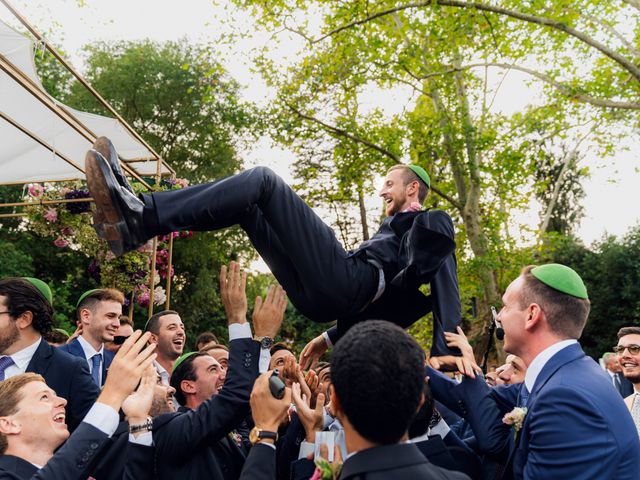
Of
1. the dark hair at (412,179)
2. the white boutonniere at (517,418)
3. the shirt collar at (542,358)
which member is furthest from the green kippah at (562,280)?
the dark hair at (412,179)

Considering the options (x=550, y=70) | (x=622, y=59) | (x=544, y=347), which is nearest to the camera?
(x=544, y=347)

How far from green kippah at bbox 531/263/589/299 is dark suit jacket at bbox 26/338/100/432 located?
9.22 ft

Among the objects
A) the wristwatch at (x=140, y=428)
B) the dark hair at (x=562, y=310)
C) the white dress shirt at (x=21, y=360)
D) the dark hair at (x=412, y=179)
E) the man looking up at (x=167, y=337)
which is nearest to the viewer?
the dark hair at (x=562, y=310)

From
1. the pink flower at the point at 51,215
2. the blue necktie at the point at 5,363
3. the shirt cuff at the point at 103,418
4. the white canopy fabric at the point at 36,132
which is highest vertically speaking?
the white canopy fabric at the point at 36,132

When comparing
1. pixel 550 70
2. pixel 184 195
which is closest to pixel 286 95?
pixel 550 70

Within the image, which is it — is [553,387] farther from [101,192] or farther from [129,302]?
[129,302]

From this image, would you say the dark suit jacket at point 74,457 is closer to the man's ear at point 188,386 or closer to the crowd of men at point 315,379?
the crowd of men at point 315,379

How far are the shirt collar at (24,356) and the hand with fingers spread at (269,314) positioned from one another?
5.58 feet

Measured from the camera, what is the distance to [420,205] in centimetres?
433

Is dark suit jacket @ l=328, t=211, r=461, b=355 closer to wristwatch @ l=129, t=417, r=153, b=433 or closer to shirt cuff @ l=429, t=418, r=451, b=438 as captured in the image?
shirt cuff @ l=429, t=418, r=451, b=438

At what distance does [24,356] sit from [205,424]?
1583 millimetres

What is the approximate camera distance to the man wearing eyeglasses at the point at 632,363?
19.0 feet

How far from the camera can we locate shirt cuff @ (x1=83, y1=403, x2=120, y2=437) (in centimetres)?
280

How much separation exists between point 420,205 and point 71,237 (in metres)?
4.74
